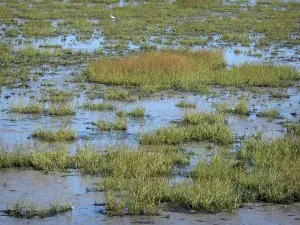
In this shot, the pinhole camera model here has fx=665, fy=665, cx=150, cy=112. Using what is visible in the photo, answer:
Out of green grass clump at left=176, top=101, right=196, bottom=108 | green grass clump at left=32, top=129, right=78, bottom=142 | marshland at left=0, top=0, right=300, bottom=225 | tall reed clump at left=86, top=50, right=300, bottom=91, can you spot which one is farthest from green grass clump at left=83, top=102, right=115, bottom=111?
green grass clump at left=32, top=129, right=78, bottom=142

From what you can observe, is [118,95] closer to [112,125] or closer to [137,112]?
[137,112]

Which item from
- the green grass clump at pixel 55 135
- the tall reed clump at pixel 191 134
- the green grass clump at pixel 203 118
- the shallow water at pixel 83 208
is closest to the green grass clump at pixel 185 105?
the green grass clump at pixel 203 118

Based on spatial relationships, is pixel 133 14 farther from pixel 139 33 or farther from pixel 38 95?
pixel 38 95

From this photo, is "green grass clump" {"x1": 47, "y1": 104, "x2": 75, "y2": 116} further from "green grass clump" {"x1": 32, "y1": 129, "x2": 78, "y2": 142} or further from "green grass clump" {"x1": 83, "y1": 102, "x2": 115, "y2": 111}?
"green grass clump" {"x1": 32, "y1": 129, "x2": 78, "y2": 142}

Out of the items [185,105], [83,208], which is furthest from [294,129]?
[83,208]

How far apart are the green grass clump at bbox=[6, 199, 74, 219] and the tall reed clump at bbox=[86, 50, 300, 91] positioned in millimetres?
8885

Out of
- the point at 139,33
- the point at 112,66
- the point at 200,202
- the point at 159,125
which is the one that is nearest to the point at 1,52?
the point at 112,66

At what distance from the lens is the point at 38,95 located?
16.9 m

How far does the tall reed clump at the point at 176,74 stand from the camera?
18578 mm

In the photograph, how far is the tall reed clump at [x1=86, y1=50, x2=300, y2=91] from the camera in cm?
1858

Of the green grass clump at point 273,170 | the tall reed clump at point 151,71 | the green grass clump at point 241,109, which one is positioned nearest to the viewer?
the green grass clump at point 273,170

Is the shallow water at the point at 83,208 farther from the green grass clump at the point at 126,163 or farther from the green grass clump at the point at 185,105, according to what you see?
the green grass clump at the point at 185,105

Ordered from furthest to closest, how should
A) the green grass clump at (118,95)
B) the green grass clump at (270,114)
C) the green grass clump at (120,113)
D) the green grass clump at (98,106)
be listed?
the green grass clump at (118,95), the green grass clump at (98,106), the green grass clump at (270,114), the green grass clump at (120,113)

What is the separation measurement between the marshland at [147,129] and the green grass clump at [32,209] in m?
0.01
